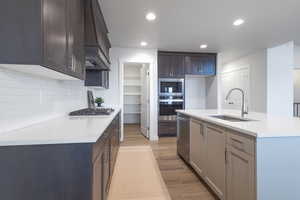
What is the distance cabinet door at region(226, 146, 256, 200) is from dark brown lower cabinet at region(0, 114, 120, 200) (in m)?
1.20

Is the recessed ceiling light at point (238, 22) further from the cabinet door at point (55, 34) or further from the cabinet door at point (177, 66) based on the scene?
the cabinet door at point (55, 34)

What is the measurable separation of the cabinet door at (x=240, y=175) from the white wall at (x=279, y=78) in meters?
3.96

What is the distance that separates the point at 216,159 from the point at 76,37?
1935mm

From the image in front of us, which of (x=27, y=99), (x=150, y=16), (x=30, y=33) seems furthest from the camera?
(x=150, y=16)

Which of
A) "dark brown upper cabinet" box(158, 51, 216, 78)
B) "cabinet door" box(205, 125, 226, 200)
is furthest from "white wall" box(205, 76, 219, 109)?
"cabinet door" box(205, 125, 226, 200)

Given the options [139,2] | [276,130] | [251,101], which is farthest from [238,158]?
[251,101]

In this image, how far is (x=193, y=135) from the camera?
2.62 m

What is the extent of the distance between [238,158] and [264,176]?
9.4 inches

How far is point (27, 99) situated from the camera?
58.2 inches

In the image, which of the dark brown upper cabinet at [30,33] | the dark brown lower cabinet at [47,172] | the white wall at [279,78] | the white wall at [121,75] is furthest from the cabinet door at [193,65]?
the dark brown lower cabinet at [47,172]

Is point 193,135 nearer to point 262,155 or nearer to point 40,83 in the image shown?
point 262,155

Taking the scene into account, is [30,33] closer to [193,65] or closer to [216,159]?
[216,159]

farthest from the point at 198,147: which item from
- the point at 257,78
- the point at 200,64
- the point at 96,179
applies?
the point at 257,78

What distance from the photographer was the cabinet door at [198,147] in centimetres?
232
